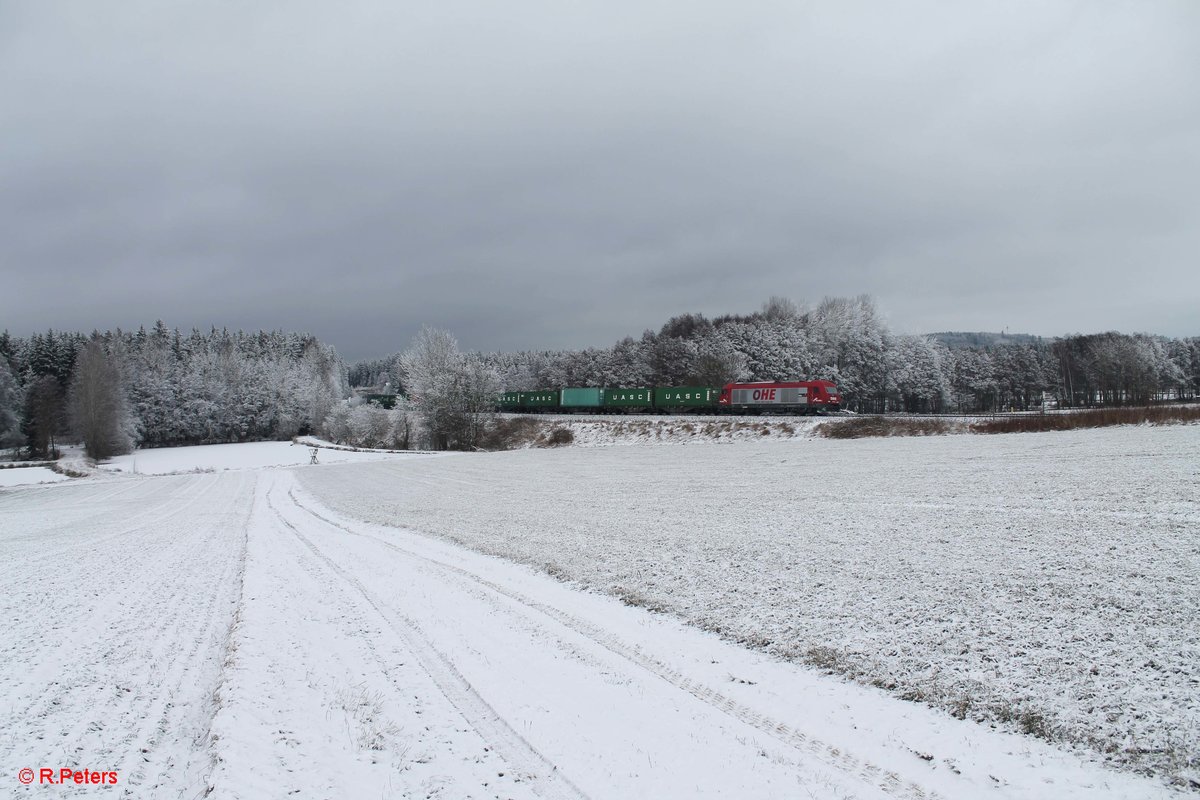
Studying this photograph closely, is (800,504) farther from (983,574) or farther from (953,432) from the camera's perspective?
(953,432)

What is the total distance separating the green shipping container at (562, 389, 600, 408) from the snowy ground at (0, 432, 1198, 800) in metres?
72.8

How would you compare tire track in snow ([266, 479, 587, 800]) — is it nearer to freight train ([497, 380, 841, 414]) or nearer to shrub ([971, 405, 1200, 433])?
shrub ([971, 405, 1200, 433])

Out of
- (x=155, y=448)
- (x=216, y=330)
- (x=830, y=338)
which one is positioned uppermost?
(x=216, y=330)

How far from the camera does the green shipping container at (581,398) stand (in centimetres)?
9119

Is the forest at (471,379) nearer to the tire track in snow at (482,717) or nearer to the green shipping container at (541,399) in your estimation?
the green shipping container at (541,399)

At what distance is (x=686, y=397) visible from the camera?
8094 centimetres

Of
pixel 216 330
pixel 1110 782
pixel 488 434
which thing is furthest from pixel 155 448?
pixel 1110 782

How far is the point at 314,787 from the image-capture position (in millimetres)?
5258

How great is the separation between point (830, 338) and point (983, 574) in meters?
95.2

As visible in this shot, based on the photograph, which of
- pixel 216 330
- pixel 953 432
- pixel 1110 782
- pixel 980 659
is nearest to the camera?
pixel 1110 782

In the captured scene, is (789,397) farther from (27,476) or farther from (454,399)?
(27,476)

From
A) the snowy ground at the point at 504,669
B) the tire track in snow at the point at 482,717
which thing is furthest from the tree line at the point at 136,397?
the tire track in snow at the point at 482,717

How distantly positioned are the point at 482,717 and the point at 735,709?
2615 mm

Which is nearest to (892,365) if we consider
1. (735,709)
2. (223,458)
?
(223,458)
